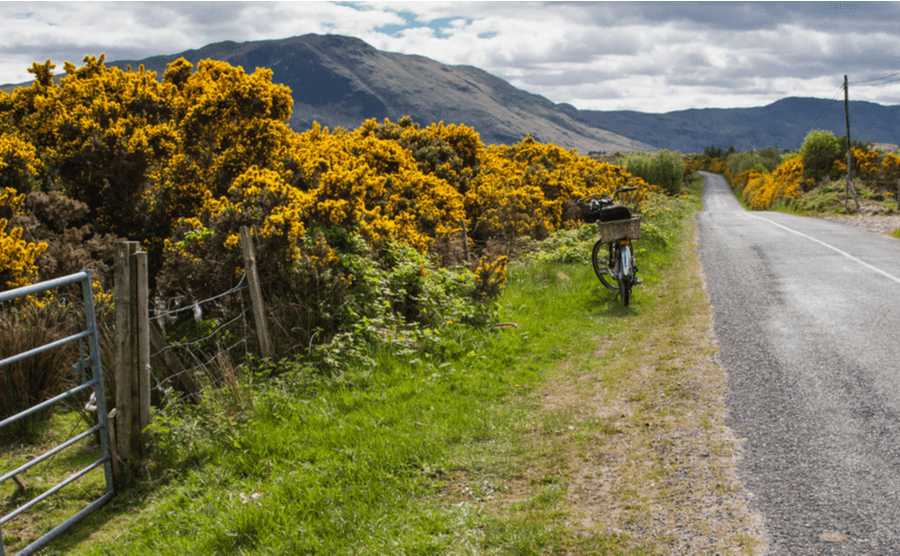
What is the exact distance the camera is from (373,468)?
4.04 metres

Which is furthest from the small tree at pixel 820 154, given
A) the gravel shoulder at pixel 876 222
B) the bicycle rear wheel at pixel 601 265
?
the bicycle rear wheel at pixel 601 265

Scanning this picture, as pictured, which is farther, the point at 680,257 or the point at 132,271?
the point at 680,257

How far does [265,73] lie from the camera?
9398 mm

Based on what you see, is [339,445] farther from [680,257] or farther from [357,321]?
[680,257]

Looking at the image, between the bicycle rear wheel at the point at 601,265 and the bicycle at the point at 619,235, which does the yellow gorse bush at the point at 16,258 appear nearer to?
the bicycle at the point at 619,235

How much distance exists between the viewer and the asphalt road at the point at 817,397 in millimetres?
3195

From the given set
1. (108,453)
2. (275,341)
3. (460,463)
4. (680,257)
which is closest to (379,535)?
(460,463)

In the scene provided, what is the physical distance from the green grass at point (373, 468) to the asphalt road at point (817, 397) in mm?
973

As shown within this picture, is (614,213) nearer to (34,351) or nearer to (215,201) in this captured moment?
(215,201)

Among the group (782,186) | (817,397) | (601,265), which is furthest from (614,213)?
(782,186)

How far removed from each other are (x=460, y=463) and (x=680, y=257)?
11336 millimetres

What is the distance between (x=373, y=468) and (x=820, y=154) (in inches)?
1867

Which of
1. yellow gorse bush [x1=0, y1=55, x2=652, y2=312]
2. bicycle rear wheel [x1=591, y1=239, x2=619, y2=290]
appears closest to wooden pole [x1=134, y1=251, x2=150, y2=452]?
yellow gorse bush [x1=0, y1=55, x2=652, y2=312]

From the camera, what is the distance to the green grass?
3309 mm
